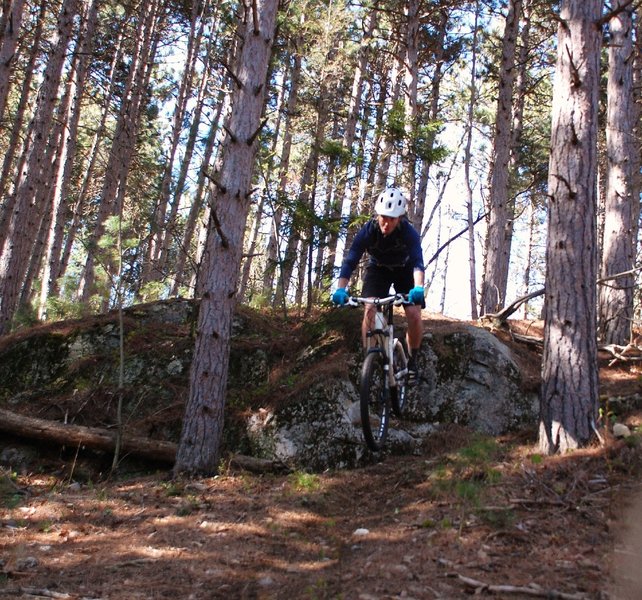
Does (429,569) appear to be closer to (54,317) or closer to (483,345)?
(483,345)

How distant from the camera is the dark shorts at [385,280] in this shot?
243 inches

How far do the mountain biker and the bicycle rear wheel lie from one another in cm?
11

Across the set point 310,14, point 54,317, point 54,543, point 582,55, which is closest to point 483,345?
point 582,55

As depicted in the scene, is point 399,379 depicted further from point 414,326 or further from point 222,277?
point 222,277

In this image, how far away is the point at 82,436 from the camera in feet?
21.7

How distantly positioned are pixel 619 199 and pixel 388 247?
18.1 ft

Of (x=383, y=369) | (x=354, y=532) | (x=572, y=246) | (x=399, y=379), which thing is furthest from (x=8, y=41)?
(x=354, y=532)

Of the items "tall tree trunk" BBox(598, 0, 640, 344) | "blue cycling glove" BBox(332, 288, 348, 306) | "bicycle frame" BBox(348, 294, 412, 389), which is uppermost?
"tall tree trunk" BBox(598, 0, 640, 344)

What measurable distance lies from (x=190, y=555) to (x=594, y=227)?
4474 mm

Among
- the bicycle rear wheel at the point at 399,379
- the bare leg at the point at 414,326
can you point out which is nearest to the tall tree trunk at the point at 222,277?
the bicycle rear wheel at the point at 399,379

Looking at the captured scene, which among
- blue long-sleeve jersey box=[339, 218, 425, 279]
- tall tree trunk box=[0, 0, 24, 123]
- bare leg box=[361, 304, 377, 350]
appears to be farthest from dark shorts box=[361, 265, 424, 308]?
tall tree trunk box=[0, 0, 24, 123]

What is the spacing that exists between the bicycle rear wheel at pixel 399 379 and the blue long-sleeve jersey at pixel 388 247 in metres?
0.93

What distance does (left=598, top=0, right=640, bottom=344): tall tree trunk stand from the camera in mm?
8594

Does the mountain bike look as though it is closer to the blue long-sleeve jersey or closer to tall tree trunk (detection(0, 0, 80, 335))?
the blue long-sleeve jersey
